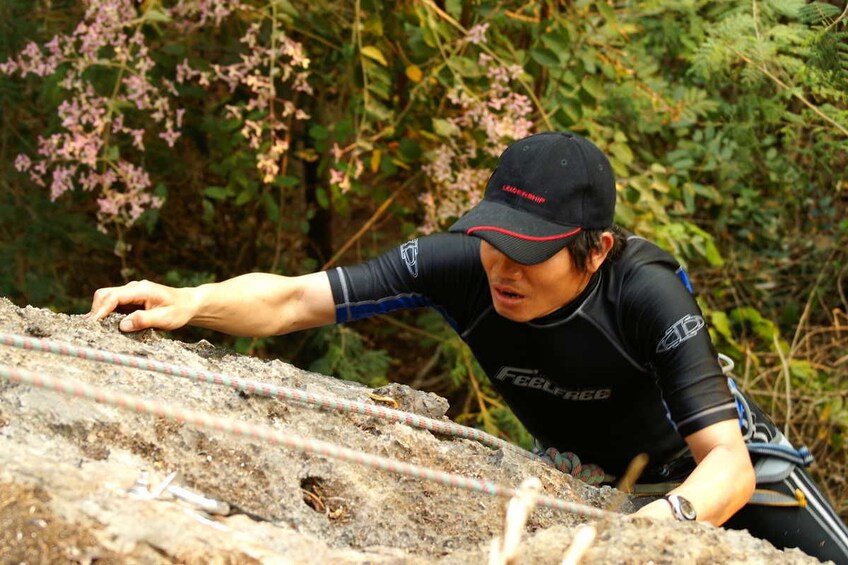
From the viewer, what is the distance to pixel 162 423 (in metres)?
1.77

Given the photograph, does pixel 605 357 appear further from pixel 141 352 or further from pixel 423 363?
pixel 423 363

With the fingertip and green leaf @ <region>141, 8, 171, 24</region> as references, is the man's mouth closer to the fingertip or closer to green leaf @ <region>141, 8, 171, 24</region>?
the fingertip

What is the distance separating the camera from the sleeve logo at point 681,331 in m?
2.28

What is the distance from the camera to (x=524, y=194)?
2.34m

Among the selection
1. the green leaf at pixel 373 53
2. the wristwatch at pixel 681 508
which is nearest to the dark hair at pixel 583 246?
the wristwatch at pixel 681 508

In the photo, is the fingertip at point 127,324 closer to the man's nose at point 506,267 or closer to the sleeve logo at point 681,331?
the man's nose at point 506,267

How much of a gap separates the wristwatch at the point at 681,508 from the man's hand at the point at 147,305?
1.12 meters

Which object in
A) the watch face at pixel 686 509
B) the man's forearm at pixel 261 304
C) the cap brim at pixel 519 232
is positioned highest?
the cap brim at pixel 519 232

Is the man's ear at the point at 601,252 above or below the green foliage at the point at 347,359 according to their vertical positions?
above

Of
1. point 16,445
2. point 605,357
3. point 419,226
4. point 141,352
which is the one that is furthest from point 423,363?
point 16,445

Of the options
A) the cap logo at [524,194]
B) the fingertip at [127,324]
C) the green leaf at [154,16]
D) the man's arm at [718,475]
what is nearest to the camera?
the man's arm at [718,475]

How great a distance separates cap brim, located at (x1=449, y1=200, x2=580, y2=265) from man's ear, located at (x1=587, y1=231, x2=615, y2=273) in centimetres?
10

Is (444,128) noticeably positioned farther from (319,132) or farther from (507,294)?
(507,294)

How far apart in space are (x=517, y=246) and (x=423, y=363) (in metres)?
3.17
